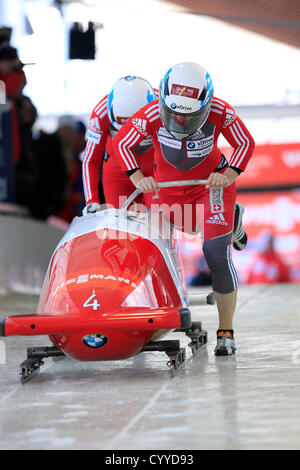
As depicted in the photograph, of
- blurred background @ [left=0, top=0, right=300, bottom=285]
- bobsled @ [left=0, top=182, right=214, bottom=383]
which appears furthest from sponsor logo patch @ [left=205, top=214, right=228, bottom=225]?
blurred background @ [left=0, top=0, right=300, bottom=285]

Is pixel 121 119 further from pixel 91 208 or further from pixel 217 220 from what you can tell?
pixel 217 220

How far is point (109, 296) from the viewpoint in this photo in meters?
3.29

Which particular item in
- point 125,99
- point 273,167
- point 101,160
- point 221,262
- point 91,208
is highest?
point 125,99

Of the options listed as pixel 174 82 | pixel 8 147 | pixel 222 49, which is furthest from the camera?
pixel 222 49

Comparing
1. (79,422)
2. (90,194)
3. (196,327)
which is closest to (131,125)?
(90,194)

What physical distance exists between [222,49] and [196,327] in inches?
375

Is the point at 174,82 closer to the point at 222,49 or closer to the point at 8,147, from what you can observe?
the point at 8,147

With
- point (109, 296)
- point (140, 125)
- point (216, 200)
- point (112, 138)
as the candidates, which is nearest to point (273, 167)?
point (112, 138)

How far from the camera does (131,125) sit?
13.4 ft

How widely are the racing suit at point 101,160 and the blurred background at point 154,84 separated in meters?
2.07

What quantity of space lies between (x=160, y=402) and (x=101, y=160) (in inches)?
94.6

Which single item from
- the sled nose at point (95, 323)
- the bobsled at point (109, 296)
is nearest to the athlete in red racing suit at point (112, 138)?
the bobsled at point (109, 296)

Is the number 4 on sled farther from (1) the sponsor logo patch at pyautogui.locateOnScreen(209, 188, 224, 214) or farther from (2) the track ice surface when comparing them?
(1) the sponsor logo patch at pyautogui.locateOnScreen(209, 188, 224, 214)

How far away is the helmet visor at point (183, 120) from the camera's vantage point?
3.82 meters
